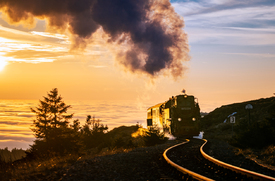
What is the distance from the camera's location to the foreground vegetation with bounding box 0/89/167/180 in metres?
10.8

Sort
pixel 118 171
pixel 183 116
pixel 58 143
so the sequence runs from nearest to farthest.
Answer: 1. pixel 118 171
2. pixel 58 143
3. pixel 183 116

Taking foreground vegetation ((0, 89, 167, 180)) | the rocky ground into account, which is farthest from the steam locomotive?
the rocky ground

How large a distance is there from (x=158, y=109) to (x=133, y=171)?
24.6 metres

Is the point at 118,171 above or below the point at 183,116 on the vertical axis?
below

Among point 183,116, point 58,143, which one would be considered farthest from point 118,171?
point 183,116

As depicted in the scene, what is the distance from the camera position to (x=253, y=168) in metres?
9.98

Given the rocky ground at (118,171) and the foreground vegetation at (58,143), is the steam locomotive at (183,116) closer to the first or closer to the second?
the foreground vegetation at (58,143)

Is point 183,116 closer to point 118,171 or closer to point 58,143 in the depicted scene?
point 58,143

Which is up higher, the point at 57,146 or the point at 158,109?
the point at 158,109

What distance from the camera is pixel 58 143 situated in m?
20.5

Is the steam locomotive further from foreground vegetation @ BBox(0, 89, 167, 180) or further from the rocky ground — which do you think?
the rocky ground

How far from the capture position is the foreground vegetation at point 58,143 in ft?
35.4

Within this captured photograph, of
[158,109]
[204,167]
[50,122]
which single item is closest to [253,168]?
[204,167]

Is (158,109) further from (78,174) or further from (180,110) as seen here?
(78,174)
